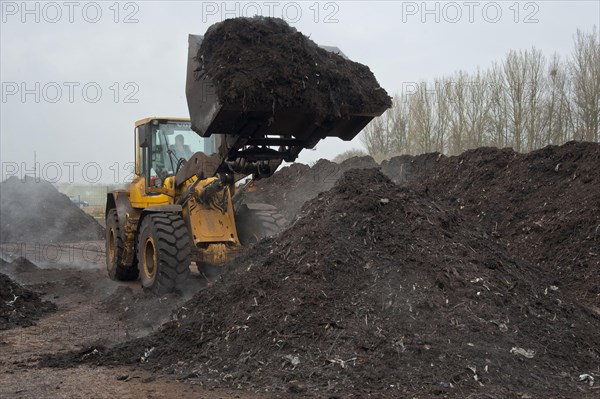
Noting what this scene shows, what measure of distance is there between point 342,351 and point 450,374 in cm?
83

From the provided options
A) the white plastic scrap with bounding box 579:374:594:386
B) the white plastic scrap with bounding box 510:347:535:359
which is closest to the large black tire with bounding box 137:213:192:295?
the white plastic scrap with bounding box 510:347:535:359

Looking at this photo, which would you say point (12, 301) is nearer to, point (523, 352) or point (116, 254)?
point (116, 254)

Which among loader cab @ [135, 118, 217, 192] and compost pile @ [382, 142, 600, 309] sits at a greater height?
loader cab @ [135, 118, 217, 192]

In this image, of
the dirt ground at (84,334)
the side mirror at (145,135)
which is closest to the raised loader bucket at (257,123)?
the dirt ground at (84,334)

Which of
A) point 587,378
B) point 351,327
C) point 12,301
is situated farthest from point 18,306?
point 587,378

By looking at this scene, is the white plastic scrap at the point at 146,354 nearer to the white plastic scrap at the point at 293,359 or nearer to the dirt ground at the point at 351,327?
the dirt ground at the point at 351,327

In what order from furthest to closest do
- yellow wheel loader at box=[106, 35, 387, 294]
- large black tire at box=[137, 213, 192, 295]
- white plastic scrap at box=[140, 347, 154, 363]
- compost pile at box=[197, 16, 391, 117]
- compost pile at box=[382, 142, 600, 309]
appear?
1. compost pile at box=[382, 142, 600, 309]
2. large black tire at box=[137, 213, 192, 295]
3. yellow wheel loader at box=[106, 35, 387, 294]
4. compost pile at box=[197, 16, 391, 117]
5. white plastic scrap at box=[140, 347, 154, 363]

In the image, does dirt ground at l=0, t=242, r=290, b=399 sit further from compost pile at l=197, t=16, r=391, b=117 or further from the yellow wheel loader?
compost pile at l=197, t=16, r=391, b=117

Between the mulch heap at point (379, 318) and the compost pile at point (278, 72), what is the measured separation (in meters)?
0.96

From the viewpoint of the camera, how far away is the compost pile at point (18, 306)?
316 inches

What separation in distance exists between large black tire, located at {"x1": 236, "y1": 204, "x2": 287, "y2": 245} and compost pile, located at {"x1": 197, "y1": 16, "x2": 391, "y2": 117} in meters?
2.79

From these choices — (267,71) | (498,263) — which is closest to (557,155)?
(498,263)

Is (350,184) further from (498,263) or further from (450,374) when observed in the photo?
(450,374)

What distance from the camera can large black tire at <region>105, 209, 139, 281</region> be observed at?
10.5 meters
